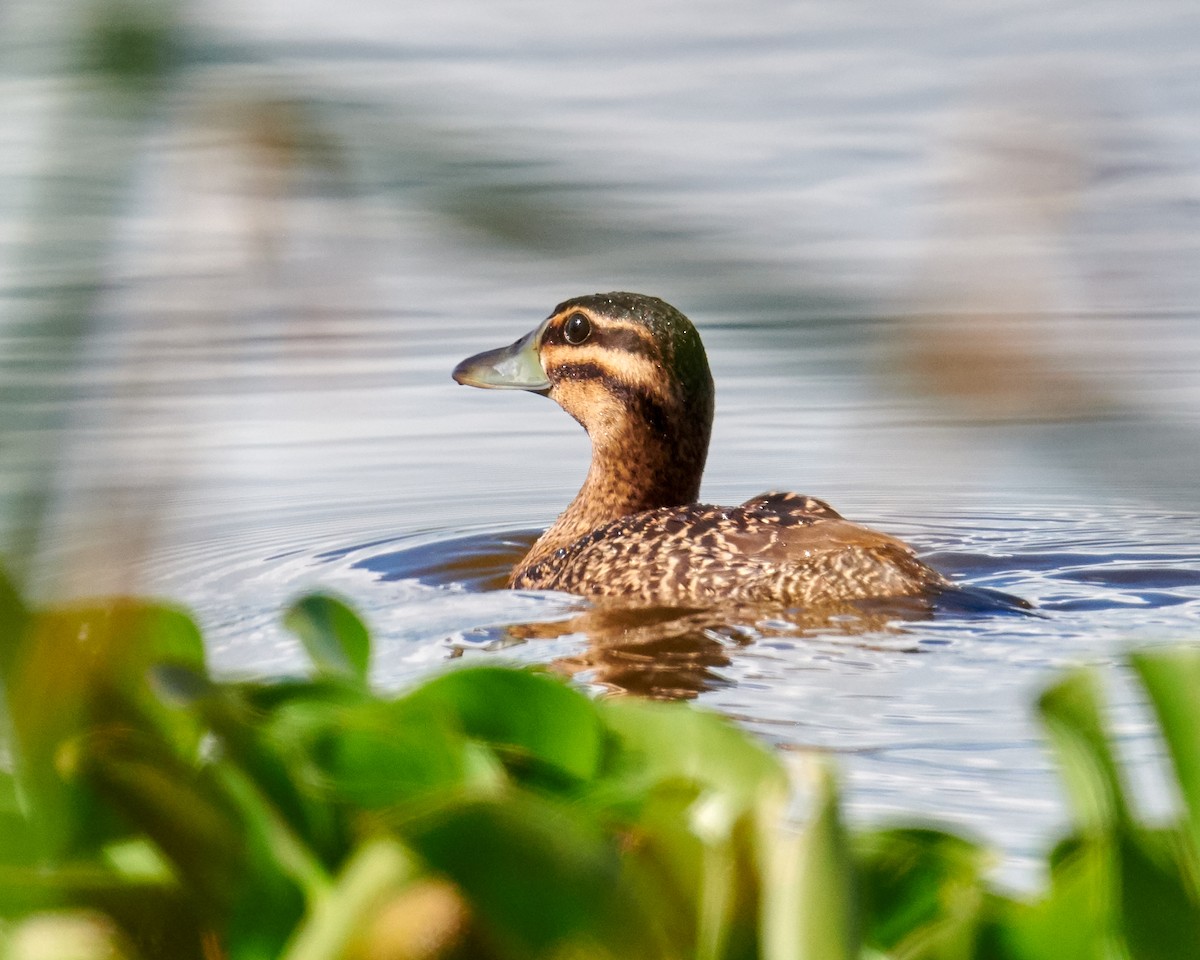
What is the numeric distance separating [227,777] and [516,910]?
297mm

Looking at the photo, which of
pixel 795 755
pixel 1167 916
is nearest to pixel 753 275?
pixel 795 755

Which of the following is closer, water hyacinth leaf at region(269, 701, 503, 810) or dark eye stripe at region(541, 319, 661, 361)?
water hyacinth leaf at region(269, 701, 503, 810)

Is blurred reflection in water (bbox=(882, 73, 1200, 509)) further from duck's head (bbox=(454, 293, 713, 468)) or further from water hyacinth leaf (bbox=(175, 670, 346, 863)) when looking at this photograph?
duck's head (bbox=(454, 293, 713, 468))

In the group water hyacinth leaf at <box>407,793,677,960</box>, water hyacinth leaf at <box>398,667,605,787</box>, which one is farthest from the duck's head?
water hyacinth leaf at <box>407,793,677,960</box>

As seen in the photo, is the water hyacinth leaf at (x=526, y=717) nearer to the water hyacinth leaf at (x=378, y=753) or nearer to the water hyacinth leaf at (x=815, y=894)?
the water hyacinth leaf at (x=378, y=753)

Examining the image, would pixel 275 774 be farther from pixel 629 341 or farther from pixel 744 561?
pixel 629 341

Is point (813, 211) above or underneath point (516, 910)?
above

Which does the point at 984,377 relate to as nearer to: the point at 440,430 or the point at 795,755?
the point at 795,755

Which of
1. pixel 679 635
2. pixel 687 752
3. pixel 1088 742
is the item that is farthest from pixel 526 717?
pixel 679 635

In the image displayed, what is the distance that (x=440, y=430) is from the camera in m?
8.31

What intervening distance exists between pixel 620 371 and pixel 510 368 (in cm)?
50

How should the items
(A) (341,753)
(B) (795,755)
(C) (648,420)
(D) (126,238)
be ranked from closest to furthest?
(D) (126,238), (B) (795,755), (A) (341,753), (C) (648,420)

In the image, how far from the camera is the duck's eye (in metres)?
7.05

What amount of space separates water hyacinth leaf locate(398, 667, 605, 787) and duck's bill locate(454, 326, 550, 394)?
5.62 metres
